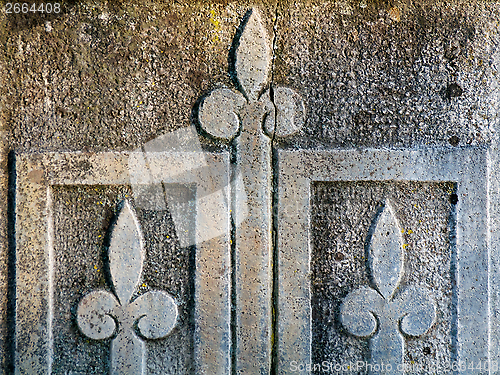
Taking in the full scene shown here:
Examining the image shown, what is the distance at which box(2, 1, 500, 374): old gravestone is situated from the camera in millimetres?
1592

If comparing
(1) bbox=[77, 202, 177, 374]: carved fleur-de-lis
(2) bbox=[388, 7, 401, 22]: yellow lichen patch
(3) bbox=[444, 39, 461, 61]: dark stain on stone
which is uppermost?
(2) bbox=[388, 7, 401, 22]: yellow lichen patch

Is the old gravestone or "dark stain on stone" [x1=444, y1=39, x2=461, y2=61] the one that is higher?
"dark stain on stone" [x1=444, y1=39, x2=461, y2=61]

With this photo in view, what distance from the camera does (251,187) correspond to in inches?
63.1

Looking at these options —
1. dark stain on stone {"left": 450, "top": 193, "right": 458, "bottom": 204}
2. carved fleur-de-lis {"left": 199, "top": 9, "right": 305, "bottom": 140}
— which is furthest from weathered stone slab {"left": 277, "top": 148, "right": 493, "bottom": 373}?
carved fleur-de-lis {"left": 199, "top": 9, "right": 305, "bottom": 140}

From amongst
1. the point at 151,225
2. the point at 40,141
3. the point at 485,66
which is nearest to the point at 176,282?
the point at 151,225

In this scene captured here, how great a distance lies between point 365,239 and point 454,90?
23.5 inches

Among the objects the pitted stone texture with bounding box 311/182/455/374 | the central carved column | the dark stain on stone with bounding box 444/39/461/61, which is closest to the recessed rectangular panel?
the central carved column

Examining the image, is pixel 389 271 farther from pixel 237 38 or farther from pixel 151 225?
pixel 237 38

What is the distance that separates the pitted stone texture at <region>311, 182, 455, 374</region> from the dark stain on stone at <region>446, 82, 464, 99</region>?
307mm

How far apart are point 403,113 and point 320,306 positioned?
0.72m

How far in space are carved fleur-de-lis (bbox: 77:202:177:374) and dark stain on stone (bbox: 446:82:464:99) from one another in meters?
1.17

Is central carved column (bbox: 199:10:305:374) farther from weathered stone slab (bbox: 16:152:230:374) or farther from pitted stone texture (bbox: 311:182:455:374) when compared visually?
pitted stone texture (bbox: 311:182:455:374)

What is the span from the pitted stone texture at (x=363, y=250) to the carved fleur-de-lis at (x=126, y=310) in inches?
20.9

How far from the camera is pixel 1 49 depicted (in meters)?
1.59
